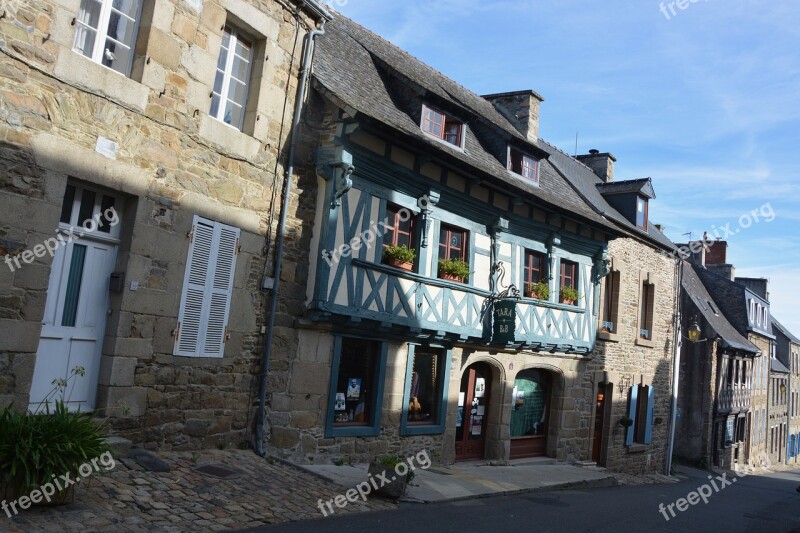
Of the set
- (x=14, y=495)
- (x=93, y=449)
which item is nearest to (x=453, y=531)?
(x=93, y=449)

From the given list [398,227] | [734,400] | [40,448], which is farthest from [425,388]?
[734,400]

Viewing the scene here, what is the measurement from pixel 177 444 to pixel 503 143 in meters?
8.66

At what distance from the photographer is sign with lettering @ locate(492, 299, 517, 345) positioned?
1205cm

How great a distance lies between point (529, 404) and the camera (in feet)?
46.4

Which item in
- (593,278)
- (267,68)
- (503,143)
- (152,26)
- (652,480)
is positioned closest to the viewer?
(152,26)

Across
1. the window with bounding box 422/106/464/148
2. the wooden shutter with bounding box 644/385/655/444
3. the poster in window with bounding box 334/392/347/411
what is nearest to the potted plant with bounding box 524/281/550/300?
the window with bounding box 422/106/464/148

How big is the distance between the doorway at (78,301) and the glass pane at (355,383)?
3.62 meters

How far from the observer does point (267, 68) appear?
8703 millimetres

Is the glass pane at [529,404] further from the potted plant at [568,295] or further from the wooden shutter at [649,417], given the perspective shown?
→ the wooden shutter at [649,417]

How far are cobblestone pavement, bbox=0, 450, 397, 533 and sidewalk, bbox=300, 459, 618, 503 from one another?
61 centimetres

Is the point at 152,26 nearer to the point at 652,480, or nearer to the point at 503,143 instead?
the point at 503,143

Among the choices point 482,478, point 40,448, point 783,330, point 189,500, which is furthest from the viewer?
point 783,330

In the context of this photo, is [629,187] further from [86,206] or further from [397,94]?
[86,206]

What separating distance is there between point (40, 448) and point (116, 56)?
4232 mm
